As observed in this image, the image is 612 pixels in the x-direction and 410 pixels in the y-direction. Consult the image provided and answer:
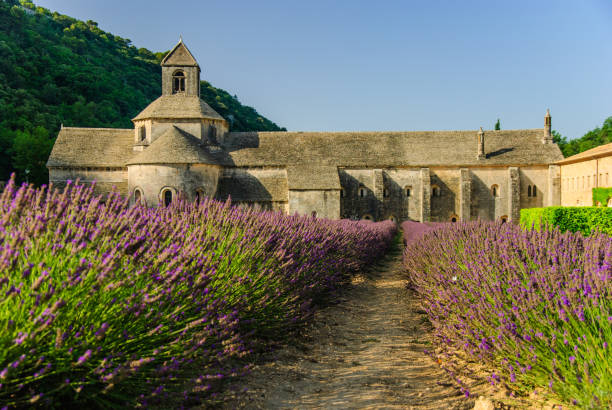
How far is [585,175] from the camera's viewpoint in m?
29.3

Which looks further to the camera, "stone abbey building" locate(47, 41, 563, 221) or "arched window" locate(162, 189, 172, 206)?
"stone abbey building" locate(47, 41, 563, 221)

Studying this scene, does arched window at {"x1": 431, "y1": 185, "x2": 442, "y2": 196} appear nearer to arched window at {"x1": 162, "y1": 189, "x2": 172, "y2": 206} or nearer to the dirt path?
arched window at {"x1": 162, "y1": 189, "x2": 172, "y2": 206}

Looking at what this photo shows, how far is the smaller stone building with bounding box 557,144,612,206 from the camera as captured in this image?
2717 cm

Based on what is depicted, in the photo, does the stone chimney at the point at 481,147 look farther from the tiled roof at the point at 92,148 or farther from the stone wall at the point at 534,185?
the tiled roof at the point at 92,148

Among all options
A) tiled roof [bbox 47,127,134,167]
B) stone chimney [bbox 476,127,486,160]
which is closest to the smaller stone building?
stone chimney [bbox 476,127,486,160]

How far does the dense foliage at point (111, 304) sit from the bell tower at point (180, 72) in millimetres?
30649

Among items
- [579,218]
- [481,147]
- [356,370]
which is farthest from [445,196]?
[356,370]

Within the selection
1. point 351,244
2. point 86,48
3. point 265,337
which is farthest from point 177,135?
point 86,48

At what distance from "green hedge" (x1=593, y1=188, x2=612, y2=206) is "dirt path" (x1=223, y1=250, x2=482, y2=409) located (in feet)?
71.8

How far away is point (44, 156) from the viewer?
4125 cm

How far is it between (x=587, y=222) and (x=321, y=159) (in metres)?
20.5

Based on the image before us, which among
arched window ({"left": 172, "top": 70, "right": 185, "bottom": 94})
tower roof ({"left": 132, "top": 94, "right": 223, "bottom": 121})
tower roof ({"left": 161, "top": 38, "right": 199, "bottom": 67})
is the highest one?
tower roof ({"left": 161, "top": 38, "right": 199, "bottom": 67})

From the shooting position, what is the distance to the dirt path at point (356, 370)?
389 cm

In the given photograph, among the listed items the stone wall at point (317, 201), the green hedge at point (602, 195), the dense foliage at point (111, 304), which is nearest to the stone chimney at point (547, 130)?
the green hedge at point (602, 195)
